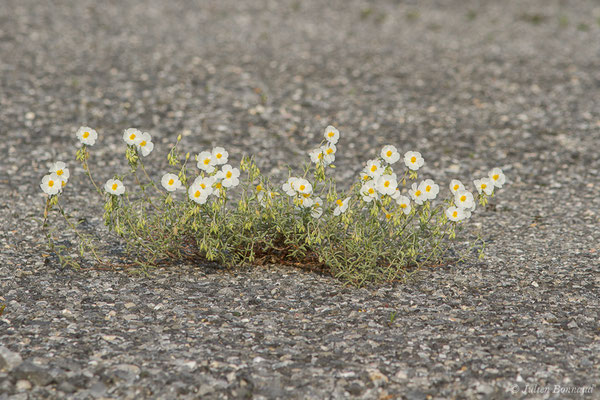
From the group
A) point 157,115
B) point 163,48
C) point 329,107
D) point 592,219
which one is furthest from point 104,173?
point 592,219

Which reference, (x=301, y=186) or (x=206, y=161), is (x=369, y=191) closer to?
(x=301, y=186)

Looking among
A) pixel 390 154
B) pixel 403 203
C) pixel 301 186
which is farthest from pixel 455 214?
pixel 301 186

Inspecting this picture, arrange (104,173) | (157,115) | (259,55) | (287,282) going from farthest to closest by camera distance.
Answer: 1. (259,55)
2. (157,115)
3. (104,173)
4. (287,282)

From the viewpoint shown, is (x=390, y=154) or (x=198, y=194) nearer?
(x=198, y=194)

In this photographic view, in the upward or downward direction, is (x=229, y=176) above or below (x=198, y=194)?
above

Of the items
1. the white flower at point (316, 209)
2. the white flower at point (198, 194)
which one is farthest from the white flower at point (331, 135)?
the white flower at point (198, 194)

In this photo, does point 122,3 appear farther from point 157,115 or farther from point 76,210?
point 76,210

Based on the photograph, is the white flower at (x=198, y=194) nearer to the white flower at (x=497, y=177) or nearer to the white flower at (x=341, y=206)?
the white flower at (x=341, y=206)
